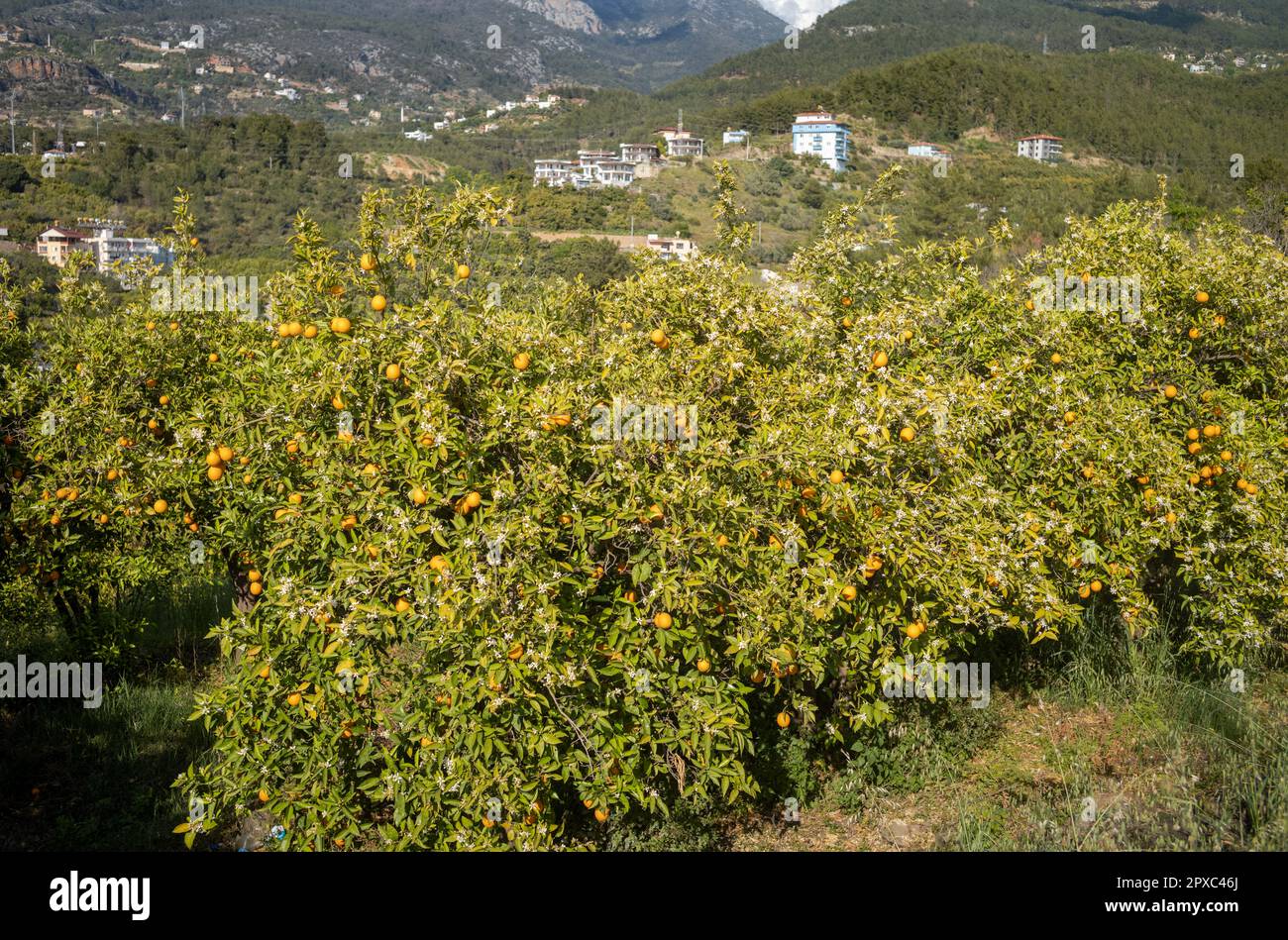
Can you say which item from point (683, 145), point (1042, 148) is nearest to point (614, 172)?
point (683, 145)

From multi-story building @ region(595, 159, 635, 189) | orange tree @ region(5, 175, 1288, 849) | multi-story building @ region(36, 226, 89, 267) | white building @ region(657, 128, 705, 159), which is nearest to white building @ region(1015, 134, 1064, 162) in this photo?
white building @ region(657, 128, 705, 159)

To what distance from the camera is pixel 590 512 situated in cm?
324

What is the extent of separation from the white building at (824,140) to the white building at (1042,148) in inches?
390

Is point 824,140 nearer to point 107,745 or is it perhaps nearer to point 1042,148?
point 1042,148

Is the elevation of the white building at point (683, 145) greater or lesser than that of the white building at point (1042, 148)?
greater

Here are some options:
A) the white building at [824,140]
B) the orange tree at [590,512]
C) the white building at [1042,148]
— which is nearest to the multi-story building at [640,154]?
the white building at [824,140]

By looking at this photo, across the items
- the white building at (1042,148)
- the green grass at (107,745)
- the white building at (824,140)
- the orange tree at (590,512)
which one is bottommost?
the green grass at (107,745)

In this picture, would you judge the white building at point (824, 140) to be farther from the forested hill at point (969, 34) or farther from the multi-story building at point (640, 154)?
the forested hill at point (969, 34)

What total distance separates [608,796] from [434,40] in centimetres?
14689

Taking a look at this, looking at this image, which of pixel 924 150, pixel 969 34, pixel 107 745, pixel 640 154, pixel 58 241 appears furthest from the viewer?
pixel 969 34

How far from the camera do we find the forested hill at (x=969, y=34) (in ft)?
291

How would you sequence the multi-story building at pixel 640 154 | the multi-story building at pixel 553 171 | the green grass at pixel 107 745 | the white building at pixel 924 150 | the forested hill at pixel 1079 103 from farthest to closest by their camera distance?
the multi-story building at pixel 640 154, the multi-story building at pixel 553 171, the white building at pixel 924 150, the forested hill at pixel 1079 103, the green grass at pixel 107 745

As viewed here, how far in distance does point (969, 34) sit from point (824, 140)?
5382 cm
